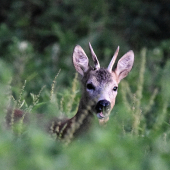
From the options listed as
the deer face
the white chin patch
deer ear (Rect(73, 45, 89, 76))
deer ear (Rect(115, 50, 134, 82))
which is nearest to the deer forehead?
the deer face

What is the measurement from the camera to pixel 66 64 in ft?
32.1

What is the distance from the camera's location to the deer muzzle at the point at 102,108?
4.93 metres

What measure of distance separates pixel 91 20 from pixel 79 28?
12.9 inches

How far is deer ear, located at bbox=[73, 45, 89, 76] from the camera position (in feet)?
19.0

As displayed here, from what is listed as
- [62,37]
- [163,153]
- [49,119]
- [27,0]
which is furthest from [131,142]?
[27,0]

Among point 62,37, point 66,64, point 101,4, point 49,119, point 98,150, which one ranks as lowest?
point 98,150

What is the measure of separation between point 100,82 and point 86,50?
14.8 ft

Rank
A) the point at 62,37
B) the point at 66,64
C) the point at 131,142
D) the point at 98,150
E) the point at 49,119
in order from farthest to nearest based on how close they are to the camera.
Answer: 1. the point at 62,37
2. the point at 66,64
3. the point at 49,119
4. the point at 131,142
5. the point at 98,150

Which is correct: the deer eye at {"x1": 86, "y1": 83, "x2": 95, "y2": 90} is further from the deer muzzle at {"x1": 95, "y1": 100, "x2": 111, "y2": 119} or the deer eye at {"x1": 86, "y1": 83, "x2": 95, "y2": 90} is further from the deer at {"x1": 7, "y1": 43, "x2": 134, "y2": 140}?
the deer muzzle at {"x1": 95, "y1": 100, "x2": 111, "y2": 119}

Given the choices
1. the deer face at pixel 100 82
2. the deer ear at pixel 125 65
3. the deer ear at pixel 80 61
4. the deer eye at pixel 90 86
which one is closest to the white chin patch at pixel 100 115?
the deer face at pixel 100 82

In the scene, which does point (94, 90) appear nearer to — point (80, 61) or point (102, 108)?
point (102, 108)

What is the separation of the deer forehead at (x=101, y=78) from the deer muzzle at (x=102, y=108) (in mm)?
435

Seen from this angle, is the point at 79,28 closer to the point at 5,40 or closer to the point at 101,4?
the point at 101,4

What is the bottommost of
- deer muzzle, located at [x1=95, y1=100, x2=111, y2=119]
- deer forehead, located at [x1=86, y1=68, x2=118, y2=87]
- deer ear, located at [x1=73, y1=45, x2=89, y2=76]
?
deer muzzle, located at [x1=95, y1=100, x2=111, y2=119]
